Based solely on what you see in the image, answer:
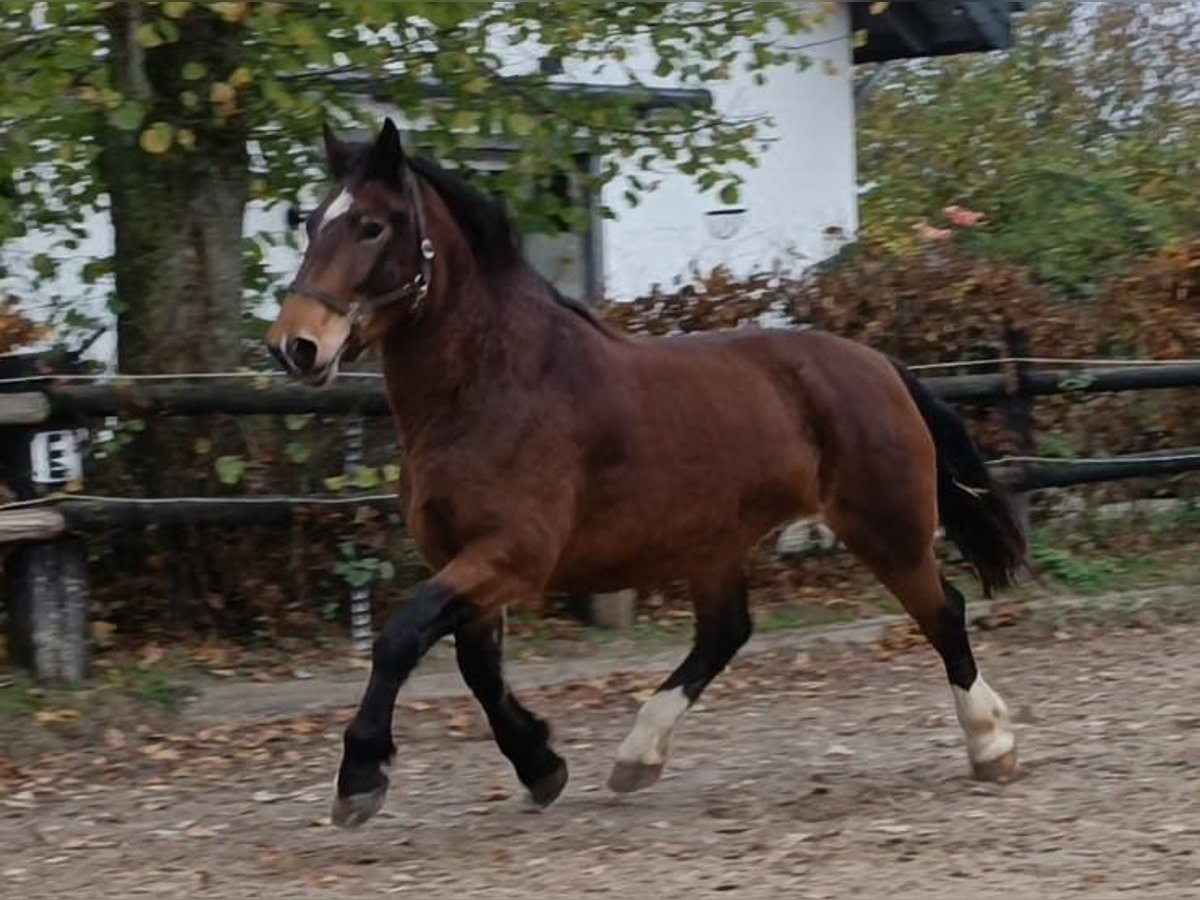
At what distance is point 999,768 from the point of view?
638 centimetres

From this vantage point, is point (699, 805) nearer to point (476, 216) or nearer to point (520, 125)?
point (476, 216)

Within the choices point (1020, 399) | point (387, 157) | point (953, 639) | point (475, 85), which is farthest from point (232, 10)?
point (1020, 399)

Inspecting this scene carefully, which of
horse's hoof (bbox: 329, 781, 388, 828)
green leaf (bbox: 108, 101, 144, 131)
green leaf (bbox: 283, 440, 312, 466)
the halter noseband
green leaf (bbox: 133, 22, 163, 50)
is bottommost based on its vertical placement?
green leaf (bbox: 283, 440, 312, 466)

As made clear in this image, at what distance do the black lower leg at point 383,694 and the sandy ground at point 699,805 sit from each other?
0.85ft

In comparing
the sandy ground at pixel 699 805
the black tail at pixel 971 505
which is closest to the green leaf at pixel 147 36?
the sandy ground at pixel 699 805

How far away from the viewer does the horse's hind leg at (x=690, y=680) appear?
6426mm

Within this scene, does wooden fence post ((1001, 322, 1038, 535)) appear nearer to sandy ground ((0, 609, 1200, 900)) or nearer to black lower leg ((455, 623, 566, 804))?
sandy ground ((0, 609, 1200, 900))

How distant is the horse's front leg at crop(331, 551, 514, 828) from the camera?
5.50 m

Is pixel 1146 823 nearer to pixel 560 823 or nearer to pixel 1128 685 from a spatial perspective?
pixel 560 823

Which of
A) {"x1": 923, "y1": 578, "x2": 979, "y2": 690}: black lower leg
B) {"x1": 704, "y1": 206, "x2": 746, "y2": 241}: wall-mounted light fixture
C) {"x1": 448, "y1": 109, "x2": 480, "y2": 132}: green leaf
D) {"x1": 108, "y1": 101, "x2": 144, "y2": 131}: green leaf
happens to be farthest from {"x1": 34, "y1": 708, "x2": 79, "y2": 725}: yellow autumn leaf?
{"x1": 704, "y1": 206, "x2": 746, "y2": 241}: wall-mounted light fixture

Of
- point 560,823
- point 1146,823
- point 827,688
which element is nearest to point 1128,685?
point 827,688

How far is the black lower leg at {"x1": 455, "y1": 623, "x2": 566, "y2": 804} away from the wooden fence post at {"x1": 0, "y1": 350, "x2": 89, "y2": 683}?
2.37 metres

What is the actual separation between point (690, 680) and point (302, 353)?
192cm

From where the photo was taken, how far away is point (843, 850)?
5539mm
